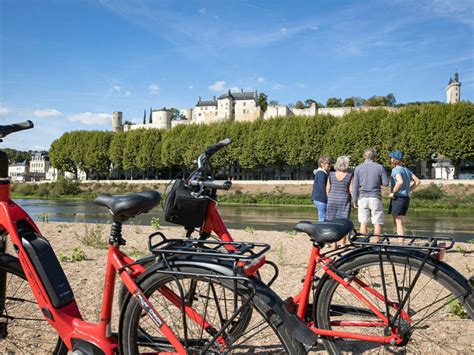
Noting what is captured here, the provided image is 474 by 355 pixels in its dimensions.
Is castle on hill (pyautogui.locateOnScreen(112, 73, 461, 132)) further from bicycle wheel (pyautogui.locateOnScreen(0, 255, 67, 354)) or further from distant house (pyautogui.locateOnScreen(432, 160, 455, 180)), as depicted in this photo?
bicycle wheel (pyautogui.locateOnScreen(0, 255, 67, 354))

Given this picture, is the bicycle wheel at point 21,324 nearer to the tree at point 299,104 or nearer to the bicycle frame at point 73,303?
the bicycle frame at point 73,303

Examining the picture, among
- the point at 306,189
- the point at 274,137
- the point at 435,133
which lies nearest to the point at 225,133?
the point at 274,137

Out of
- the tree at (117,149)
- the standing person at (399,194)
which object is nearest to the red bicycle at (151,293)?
the standing person at (399,194)

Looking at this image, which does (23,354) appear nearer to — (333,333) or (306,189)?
(333,333)

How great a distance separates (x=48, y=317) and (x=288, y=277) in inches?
140

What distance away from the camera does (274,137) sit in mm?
63594

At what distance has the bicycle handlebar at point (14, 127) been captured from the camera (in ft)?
9.88

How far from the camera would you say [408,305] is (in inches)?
113

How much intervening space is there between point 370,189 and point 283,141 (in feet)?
182

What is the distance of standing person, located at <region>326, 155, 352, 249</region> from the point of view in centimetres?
752

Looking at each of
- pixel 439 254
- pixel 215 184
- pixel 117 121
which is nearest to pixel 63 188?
pixel 215 184

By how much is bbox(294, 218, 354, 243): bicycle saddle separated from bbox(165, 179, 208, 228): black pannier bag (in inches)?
36.4

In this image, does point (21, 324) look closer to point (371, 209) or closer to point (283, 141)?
point (371, 209)

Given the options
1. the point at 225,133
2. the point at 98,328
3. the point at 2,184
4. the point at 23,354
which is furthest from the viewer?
the point at 225,133
